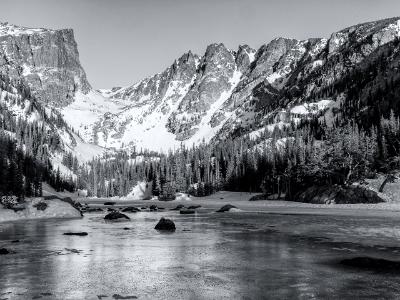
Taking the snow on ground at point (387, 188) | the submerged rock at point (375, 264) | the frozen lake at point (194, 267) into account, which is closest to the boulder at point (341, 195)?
the snow on ground at point (387, 188)

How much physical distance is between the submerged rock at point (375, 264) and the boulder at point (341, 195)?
68.8 meters

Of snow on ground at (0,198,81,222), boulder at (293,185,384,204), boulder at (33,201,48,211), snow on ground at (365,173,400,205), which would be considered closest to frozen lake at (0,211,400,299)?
snow on ground at (0,198,81,222)

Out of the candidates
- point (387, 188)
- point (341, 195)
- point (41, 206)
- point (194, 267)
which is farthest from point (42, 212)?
point (387, 188)

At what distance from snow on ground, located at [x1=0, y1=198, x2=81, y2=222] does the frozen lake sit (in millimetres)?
21444

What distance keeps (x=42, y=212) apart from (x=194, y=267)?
44.5m

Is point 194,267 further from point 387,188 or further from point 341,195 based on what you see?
point 387,188

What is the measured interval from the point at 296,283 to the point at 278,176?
115965mm

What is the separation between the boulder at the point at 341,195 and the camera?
8875cm

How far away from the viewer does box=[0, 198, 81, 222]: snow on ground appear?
192 ft

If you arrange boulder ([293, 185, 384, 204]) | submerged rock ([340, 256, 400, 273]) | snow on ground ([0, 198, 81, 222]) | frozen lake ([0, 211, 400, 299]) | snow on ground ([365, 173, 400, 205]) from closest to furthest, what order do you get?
frozen lake ([0, 211, 400, 299]), submerged rock ([340, 256, 400, 273]), snow on ground ([0, 198, 81, 222]), snow on ground ([365, 173, 400, 205]), boulder ([293, 185, 384, 204])

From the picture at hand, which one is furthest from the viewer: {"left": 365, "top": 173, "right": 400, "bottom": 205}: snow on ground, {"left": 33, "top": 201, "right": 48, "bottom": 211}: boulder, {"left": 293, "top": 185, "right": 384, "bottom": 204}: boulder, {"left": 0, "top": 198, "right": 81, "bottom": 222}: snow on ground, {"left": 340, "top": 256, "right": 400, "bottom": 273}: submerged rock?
{"left": 293, "top": 185, "right": 384, "bottom": 204}: boulder

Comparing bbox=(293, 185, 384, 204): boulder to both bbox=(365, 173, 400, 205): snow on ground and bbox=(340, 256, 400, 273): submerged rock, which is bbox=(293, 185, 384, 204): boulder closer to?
bbox=(365, 173, 400, 205): snow on ground

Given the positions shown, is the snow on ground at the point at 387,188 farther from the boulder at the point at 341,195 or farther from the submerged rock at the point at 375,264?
the submerged rock at the point at 375,264

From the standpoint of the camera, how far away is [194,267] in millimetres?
23312
